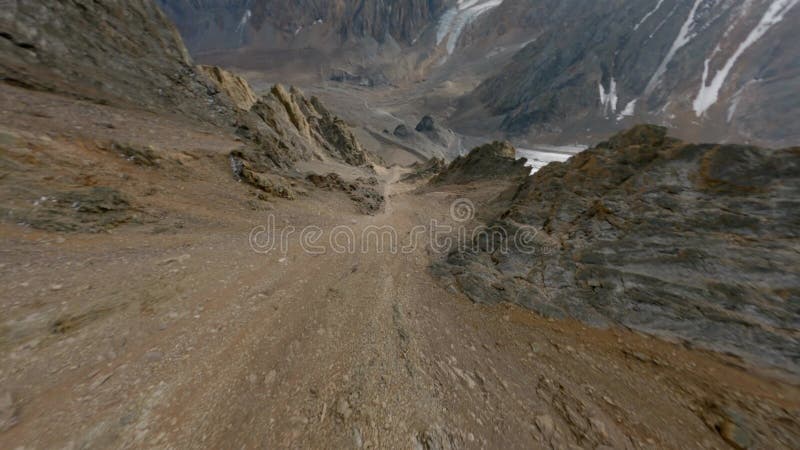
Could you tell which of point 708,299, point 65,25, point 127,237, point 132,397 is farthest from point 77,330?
point 65,25

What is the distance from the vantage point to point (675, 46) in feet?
305

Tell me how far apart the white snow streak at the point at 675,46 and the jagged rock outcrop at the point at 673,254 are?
12362 cm

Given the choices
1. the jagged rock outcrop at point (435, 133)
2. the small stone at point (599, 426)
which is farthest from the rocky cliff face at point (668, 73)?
the small stone at point (599, 426)

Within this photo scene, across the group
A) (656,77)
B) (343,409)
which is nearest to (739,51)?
(656,77)

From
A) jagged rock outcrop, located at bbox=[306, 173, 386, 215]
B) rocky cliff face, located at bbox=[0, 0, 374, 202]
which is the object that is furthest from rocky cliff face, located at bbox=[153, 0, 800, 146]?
rocky cliff face, located at bbox=[0, 0, 374, 202]

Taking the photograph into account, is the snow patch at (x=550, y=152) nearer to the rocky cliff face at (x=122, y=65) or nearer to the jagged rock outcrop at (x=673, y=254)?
the jagged rock outcrop at (x=673, y=254)

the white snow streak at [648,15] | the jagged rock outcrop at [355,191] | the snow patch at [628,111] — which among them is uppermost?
the white snow streak at [648,15]

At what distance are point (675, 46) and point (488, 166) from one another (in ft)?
398

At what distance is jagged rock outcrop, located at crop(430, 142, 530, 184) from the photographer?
26328 millimetres

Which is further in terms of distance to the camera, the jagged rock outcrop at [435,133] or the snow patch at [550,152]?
the jagged rock outcrop at [435,133]

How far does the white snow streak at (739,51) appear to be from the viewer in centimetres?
7931

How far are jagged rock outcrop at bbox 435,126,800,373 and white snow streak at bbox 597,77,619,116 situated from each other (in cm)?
11660

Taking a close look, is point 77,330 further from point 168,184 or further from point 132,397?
point 168,184

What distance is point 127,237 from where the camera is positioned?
23.3 feet
